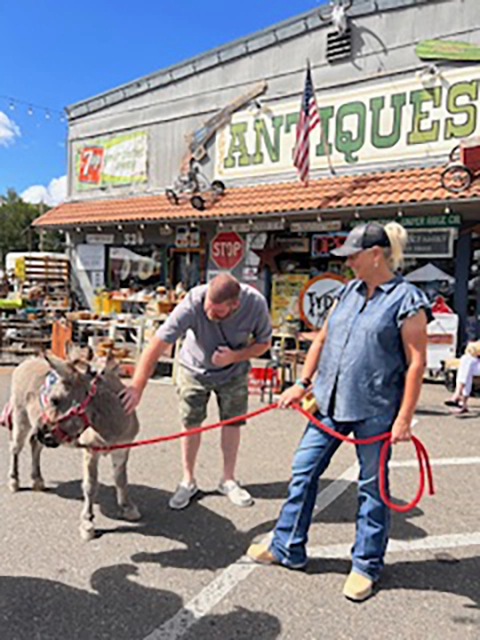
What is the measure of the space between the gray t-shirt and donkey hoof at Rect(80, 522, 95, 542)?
1.29 meters

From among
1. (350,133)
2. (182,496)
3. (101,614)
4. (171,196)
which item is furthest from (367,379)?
(171,196)

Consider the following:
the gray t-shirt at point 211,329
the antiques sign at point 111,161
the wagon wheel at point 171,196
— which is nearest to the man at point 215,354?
the gray t-shirt at point 211,329

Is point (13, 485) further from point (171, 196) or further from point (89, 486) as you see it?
point (171, 196)

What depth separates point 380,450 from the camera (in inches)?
→ 113

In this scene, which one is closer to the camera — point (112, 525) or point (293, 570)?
point (293, 570)

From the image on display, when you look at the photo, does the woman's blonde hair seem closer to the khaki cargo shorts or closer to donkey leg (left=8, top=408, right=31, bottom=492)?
the khaki cargo shorts

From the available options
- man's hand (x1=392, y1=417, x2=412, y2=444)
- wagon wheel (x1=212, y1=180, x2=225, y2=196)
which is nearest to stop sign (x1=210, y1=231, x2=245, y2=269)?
wagon wheel (x1=212, y1=180, x2=225, y2=196)

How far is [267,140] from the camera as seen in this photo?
39.2ft

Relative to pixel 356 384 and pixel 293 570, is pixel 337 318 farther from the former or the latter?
pixel 293 570

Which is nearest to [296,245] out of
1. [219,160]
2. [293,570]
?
[219,160]

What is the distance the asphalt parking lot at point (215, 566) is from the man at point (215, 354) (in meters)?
0.35

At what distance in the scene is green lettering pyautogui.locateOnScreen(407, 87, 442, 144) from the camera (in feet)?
31.7

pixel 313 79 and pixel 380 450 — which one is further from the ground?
pixel 313 79

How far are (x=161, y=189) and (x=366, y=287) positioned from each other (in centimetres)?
1190
